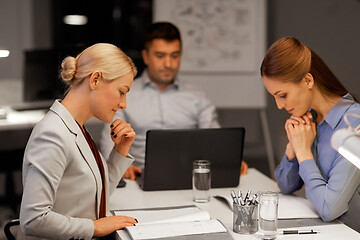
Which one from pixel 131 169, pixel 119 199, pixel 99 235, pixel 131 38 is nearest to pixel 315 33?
pixel 131 38

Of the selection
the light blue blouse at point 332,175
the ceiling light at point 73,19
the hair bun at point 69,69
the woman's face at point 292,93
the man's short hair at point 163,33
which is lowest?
the light blue blouse at point 332,175

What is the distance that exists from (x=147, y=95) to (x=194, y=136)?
101 cm

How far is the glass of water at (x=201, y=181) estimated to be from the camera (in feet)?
6.28

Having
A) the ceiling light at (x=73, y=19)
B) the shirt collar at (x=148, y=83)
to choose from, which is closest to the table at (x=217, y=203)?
the shirt collar at (x=148, y=83)

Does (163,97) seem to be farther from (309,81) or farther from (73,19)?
(73,19)

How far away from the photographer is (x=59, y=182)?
1.51 m

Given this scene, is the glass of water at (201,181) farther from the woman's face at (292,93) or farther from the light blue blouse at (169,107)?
the light blue blouse at (169,107)

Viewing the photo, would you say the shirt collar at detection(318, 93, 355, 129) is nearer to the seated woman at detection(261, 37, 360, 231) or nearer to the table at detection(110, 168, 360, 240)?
the seated woman at detection(261, 37, 360, 231)

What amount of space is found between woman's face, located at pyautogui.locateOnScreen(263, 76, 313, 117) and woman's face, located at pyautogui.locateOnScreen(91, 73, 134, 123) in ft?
1.67

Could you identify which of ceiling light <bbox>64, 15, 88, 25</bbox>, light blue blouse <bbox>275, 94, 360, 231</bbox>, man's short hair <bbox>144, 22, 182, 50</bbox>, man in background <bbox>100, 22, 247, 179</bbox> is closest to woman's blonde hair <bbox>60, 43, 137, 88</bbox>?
light blue blouse <bbox>275, 94, 360, 231</bbox>

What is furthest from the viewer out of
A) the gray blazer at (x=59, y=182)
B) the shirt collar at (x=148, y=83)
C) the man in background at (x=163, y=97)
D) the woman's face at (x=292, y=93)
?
the shirt collar at (x=148, y=83)

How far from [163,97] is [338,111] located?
1381 millimetres

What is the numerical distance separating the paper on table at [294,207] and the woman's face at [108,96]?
551 millimetres

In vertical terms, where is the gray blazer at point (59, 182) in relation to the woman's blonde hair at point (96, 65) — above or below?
below
